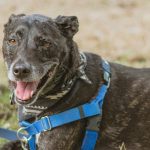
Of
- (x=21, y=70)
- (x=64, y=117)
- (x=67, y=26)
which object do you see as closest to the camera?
(x=21, y=70)

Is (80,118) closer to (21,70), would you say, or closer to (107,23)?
(21,70)

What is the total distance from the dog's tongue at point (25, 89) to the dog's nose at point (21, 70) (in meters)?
0.13

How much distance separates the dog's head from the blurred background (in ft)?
10.6

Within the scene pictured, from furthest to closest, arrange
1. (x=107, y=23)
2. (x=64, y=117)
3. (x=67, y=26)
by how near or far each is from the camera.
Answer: (x=107, y=23)
(x=67, y=26)
(x=64, y=117)

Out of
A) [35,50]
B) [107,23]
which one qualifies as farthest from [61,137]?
[107,23]

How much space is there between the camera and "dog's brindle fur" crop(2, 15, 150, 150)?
5984 millimetres

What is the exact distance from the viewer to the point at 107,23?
47.3 ft

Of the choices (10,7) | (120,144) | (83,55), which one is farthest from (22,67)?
(10,7)

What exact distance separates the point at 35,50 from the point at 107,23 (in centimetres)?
865

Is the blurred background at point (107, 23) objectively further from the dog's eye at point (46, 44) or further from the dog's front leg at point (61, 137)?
the dog's eye at point (46, 44)

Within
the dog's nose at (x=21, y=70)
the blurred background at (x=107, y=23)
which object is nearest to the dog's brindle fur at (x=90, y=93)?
the dog's nose at (x=21, y=70)

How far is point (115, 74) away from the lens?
21.1ft

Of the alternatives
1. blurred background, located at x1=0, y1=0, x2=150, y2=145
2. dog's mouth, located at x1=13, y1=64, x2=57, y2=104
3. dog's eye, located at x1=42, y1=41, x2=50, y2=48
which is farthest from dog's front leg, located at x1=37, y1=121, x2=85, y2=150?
blurred background, located at x1=0, y1=0, x2=150, y2=145

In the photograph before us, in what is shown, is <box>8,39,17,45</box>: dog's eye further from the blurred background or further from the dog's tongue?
the blurred background
